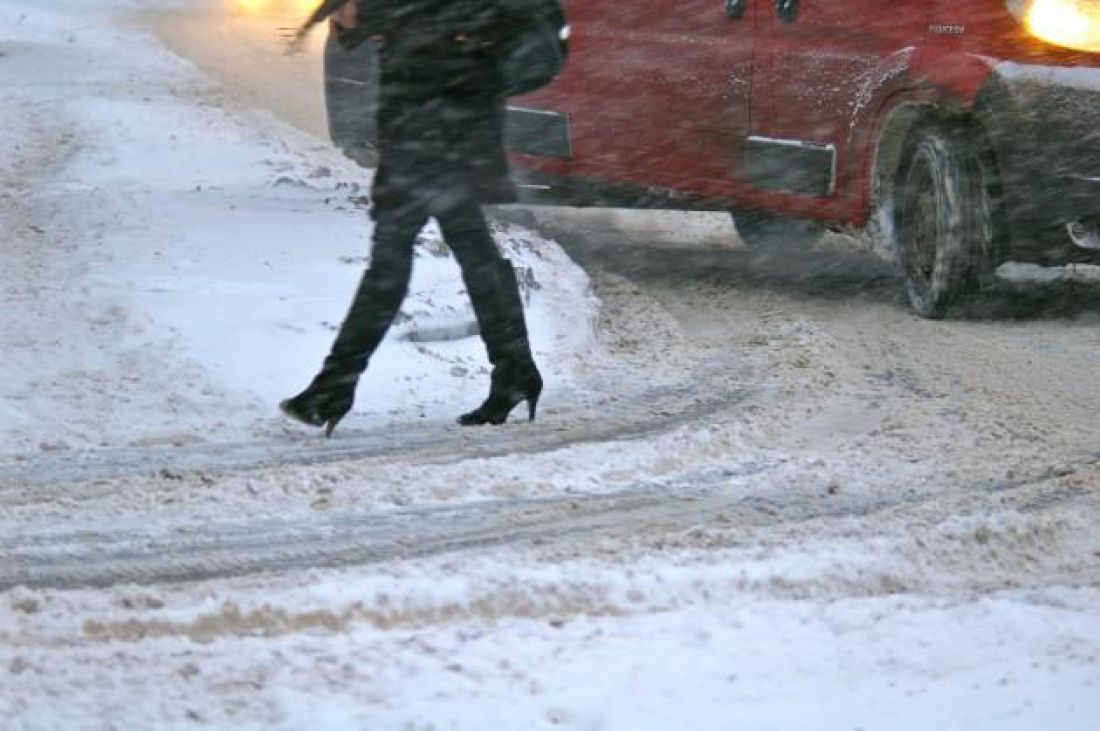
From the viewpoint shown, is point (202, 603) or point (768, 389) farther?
point (768, 389)

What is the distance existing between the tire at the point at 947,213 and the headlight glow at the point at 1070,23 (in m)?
0.51

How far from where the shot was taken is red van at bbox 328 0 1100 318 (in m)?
7.82

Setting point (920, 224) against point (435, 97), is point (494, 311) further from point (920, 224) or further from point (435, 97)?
point (920, 224)

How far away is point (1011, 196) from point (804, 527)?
317 centimetres

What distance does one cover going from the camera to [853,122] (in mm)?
8375

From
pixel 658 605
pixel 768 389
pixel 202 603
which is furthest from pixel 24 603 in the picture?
pixel 768 389

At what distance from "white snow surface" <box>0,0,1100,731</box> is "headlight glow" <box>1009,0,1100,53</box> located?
2.14 meters

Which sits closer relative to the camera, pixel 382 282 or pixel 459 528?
pixel 459 528

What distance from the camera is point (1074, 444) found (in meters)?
6.18

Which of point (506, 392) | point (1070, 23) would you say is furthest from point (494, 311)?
point (1070, 23)

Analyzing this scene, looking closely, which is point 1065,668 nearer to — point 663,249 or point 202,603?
point 202,603

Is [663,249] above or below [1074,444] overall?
below

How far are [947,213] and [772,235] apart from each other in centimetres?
231

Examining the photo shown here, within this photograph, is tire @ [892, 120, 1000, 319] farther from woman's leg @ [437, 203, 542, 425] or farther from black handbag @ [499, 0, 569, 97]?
black handbag @ [499, 0, 569, 97]
